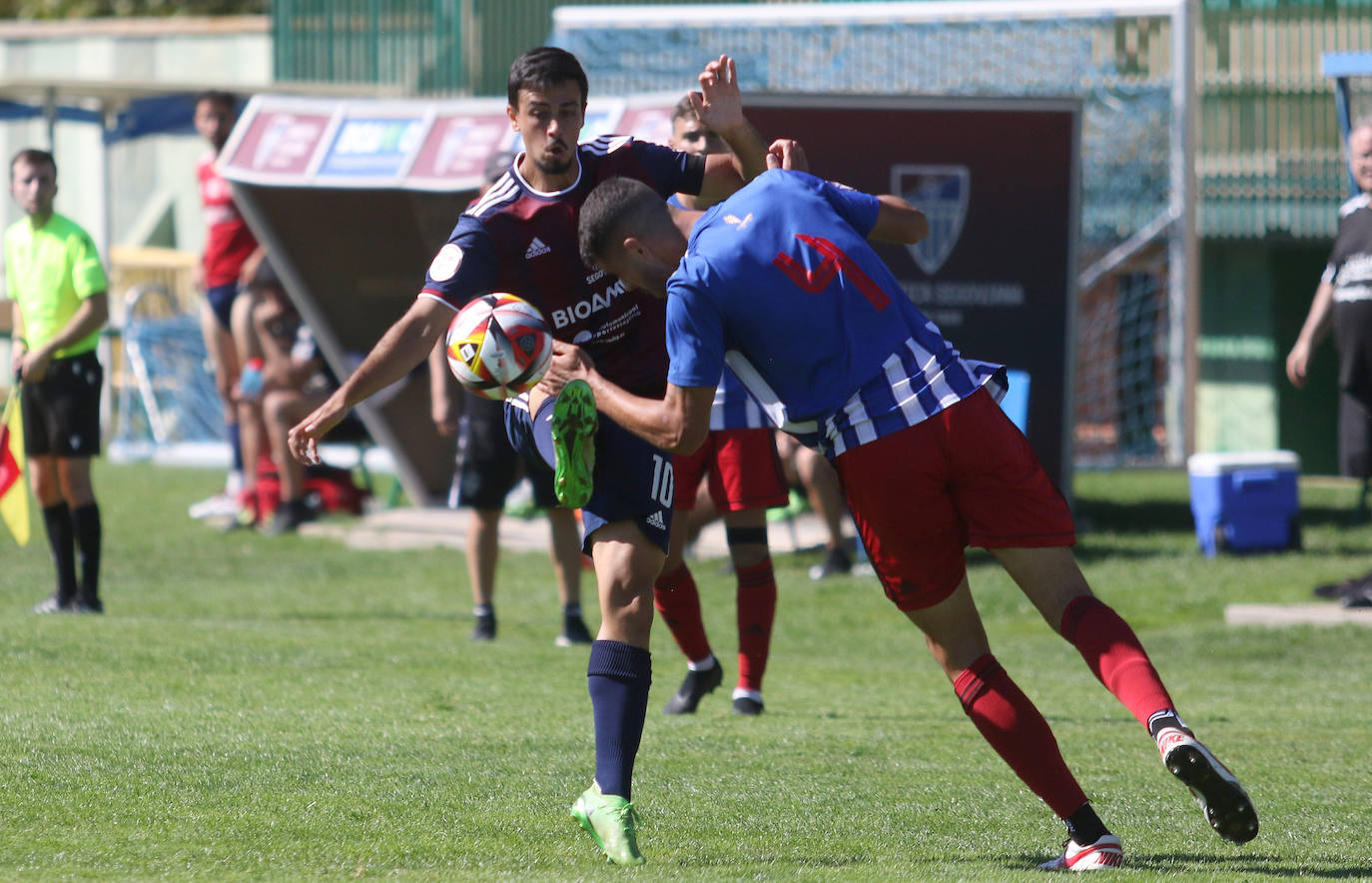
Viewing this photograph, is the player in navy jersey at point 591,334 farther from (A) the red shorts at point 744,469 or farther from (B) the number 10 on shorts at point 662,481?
(A) the red shorts at point 744,469

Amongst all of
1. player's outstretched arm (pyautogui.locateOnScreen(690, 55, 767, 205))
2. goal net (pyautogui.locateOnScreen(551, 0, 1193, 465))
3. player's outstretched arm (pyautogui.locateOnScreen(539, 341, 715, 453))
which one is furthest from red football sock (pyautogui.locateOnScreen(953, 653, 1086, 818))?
goal net (pyautogui.locateOnScreen(551, 0, 1193, 465))

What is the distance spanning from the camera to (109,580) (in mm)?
11102

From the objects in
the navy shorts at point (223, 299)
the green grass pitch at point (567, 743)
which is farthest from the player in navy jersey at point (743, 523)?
the navy shorts at point (223, 299)

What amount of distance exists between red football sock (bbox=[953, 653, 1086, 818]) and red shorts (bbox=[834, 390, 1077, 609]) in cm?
26

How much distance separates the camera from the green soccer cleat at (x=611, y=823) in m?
4.34

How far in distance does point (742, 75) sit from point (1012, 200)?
5.09 m

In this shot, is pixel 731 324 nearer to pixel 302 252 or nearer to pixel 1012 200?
pixel 1012 200

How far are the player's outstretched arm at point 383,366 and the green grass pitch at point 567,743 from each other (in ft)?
3.40

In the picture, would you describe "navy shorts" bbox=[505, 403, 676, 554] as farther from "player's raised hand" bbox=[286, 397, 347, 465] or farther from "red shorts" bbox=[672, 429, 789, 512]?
"red shorts" bbox=[672, 429, 789, 512]

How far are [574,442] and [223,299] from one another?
1002 cm

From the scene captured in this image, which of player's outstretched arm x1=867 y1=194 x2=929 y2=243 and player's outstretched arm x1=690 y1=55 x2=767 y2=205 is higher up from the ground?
player's outstretched arm x1=690 y1=55 x2=767 y2=205

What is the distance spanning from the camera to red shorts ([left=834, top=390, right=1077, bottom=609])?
4.34m

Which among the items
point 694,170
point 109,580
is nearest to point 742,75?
point 109,580

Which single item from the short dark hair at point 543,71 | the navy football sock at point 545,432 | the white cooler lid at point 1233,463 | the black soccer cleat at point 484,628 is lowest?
the black soccer cleat at point 484,628
